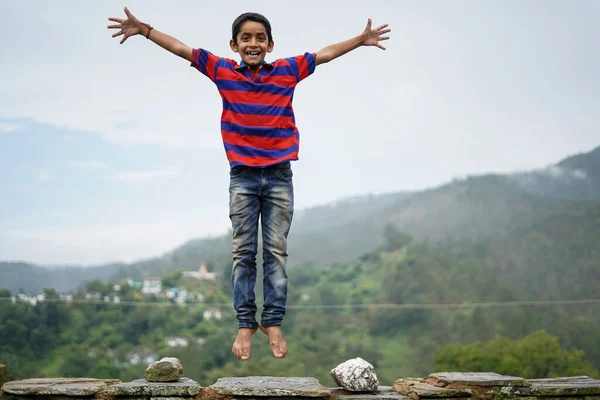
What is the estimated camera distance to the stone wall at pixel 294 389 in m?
5.26

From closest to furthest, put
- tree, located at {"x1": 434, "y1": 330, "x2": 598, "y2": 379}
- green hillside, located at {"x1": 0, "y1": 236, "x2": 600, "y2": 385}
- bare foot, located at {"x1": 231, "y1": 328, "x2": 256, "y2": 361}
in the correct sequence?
bare foot, located at {"x1": 231, "y1": 328, "x2": 256, "y2": 361}, tree, located at {"x1": 434, "y1": 330, "x2": 598, "y2": 379}, green hillside, located at {"x1": 0, "y1": 236, "x2": 600, "y2": 385}

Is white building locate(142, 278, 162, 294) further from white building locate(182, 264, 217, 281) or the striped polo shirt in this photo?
the striped polo shirt

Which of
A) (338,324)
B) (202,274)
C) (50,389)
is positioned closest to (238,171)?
(50,389)

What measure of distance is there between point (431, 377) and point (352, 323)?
221 feet

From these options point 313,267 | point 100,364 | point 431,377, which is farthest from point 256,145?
point 313,267

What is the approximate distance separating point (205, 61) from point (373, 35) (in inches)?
60.0

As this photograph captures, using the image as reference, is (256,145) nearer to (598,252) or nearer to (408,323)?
(408,323)

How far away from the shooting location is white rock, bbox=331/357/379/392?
5.52 m

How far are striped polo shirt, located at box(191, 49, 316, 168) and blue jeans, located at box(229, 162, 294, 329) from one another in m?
0.13

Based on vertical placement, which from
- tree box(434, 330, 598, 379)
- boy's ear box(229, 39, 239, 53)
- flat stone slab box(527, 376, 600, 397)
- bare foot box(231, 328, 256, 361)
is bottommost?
tree box(434, 330, 598, 379)

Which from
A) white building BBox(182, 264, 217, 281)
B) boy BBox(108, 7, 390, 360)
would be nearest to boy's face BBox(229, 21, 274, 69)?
boy BBox(108, 7, 390, 360)

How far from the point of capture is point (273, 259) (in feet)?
19.4

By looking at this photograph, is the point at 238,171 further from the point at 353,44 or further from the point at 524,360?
the point at 524,360

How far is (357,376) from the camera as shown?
5512 mm
